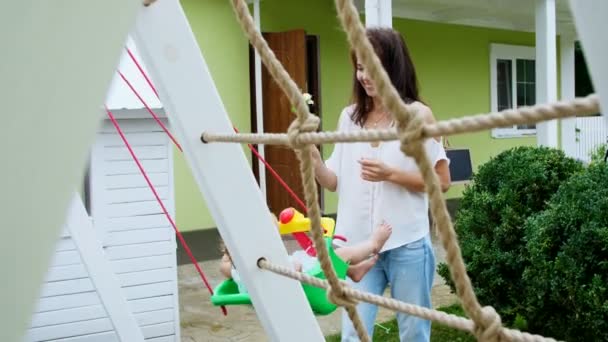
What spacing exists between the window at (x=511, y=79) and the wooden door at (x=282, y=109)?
343cm

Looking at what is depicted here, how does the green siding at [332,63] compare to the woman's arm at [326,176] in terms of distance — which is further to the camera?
the green siding at [332,63]

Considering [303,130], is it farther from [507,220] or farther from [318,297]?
[507,220]

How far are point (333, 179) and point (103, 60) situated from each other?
5.27 ft

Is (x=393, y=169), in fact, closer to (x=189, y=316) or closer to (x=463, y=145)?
(x=189, y=316)

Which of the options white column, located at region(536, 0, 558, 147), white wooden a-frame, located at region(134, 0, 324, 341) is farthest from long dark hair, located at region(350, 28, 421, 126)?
white column, located at region(536, 0, 558, 147)

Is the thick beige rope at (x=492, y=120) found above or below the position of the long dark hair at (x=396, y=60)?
below

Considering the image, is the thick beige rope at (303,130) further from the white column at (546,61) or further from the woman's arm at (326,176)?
the white column at (546,61)

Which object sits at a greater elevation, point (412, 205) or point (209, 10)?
point (209, 10)

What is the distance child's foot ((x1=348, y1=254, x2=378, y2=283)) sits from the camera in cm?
195

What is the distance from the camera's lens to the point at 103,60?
0.55 m

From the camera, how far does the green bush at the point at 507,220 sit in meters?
3.80

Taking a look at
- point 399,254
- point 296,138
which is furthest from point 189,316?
point 296,138

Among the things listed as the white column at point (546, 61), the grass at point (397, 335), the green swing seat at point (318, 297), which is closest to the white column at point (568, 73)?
the white column at point (546, 61)

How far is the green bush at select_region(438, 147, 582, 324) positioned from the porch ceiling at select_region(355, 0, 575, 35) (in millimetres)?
3518
